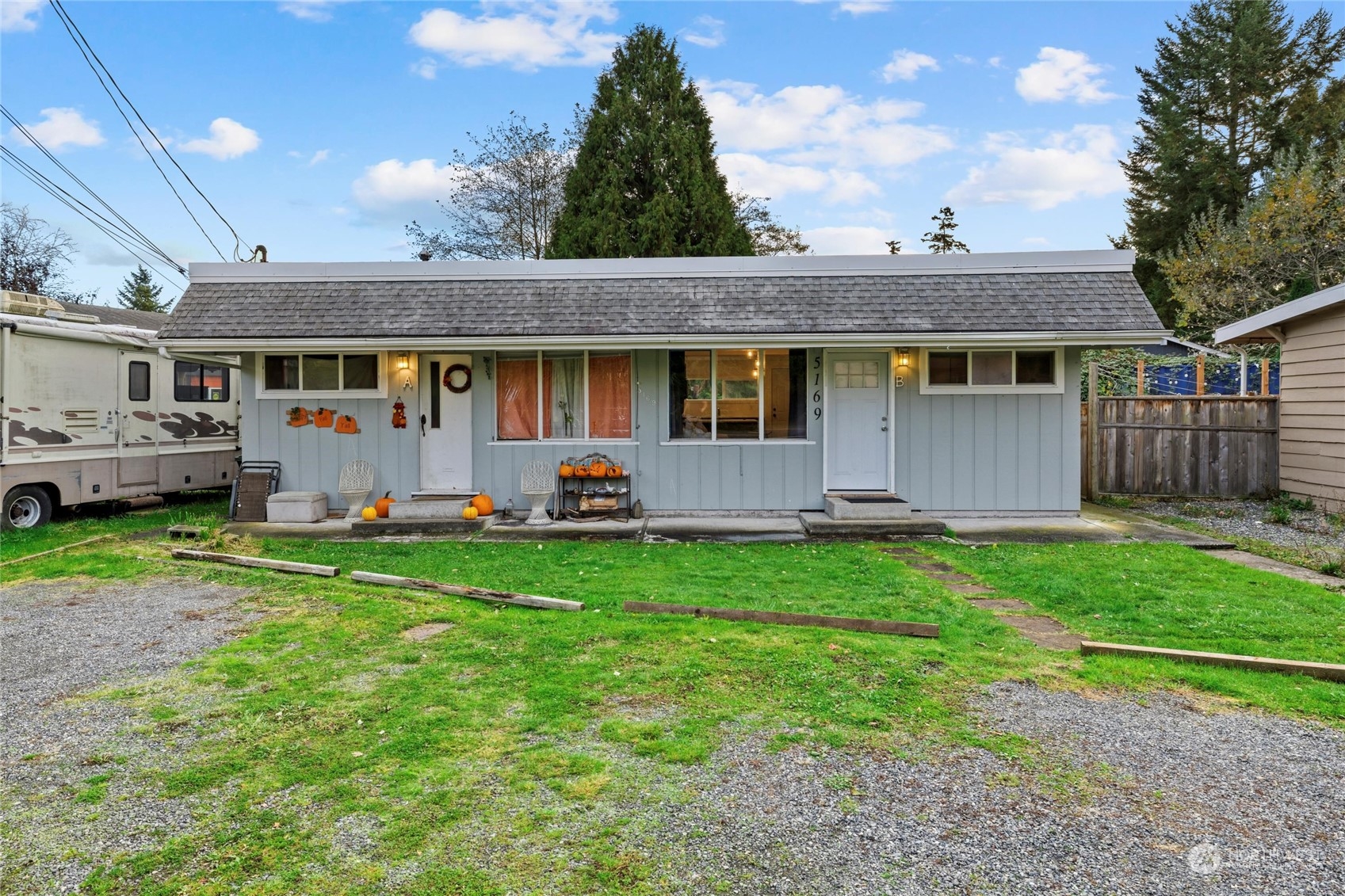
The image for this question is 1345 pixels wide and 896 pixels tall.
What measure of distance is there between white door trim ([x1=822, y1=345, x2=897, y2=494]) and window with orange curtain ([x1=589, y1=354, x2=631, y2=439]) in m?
2.50

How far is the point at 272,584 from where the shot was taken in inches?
243

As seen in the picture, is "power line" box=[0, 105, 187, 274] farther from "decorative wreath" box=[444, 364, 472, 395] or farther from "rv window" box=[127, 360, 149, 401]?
"decorative wreath" box=[444, 364, 472, 395]

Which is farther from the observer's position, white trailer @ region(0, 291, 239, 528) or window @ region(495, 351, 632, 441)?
window @ region(495, 351, 632, 441)

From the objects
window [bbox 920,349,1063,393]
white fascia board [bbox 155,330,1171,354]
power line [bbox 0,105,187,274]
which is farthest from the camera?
power line [bbox 0,105,187,274]

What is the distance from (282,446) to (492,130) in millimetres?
17069

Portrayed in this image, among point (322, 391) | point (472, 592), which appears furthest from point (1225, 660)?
point (322, 391)

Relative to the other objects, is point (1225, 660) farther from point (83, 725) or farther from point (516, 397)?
point (516, 397)

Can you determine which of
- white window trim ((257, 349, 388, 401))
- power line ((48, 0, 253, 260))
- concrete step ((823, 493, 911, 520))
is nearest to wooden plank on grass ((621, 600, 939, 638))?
concrete step ((823, 493, 911, 520))

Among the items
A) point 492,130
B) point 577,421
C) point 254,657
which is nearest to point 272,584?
point 254,657

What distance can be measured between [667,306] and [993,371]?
4.15m

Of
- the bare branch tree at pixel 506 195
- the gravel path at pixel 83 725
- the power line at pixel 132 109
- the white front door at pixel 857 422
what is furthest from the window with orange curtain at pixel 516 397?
the bare branch tree at pixel 506 195

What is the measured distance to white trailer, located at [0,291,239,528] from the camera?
8.70 meters

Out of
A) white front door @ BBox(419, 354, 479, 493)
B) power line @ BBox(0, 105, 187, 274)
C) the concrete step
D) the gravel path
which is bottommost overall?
the gravel path

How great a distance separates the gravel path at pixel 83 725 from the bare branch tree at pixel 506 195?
19.3 m
